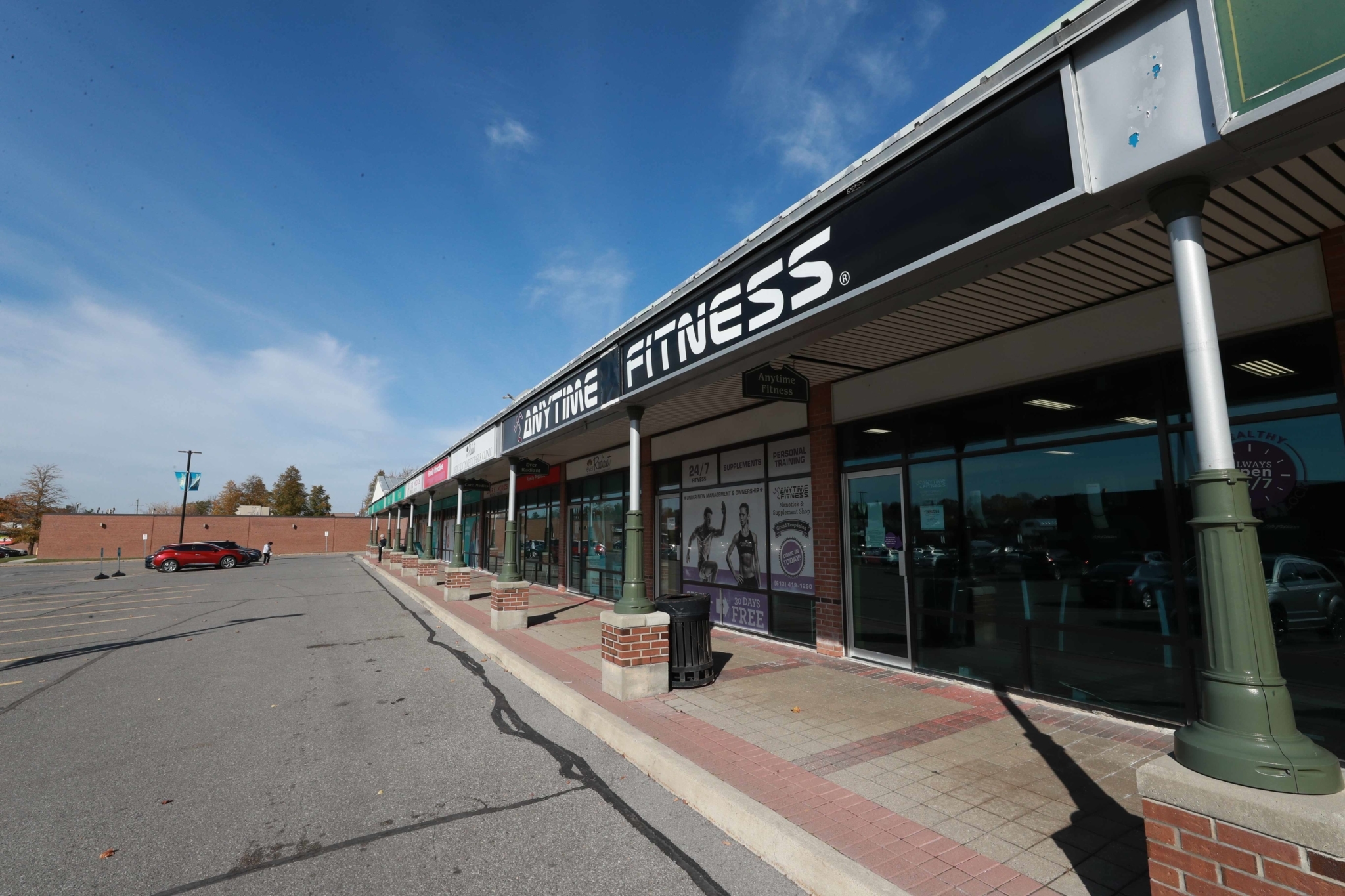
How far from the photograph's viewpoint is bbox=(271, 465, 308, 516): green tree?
8450cm

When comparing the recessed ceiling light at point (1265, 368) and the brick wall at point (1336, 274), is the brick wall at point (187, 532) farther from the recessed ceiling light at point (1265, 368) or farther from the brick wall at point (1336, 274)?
the brick wall at point (1336, 274)

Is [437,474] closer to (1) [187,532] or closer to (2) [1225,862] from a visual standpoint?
(2) [1225,862]

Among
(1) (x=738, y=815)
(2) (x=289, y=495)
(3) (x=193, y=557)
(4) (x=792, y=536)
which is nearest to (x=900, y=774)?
(1) (x=738, y=815)

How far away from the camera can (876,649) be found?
8.23 m

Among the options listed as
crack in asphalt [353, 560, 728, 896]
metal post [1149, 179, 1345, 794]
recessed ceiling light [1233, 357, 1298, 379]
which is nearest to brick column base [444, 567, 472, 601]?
crack in asphalt [353, 560, 728, 896]

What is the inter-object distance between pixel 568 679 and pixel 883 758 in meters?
4.03

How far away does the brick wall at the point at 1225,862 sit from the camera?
84.7 inches

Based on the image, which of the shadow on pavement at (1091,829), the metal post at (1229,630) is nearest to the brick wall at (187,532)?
the shadow on pavement at (1091,829)

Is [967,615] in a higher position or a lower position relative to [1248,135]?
lower

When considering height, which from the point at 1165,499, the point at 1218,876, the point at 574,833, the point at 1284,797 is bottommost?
the point at 574,833

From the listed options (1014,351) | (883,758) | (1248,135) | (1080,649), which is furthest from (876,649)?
(1248,135)

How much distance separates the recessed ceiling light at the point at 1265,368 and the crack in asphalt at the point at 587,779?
555 cm

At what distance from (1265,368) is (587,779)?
20.5 feet

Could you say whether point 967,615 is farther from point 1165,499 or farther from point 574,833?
point 574,833
